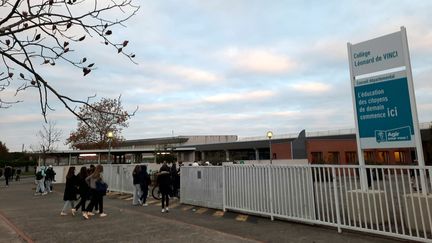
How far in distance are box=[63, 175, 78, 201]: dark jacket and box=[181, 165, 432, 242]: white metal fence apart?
526cm

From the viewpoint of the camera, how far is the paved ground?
836cm

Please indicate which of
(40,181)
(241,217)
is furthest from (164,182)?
(40,181)

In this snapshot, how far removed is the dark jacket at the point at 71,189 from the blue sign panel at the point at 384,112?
9.62m

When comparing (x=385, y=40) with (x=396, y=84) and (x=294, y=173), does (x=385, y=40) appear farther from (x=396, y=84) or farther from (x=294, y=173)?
(x=294, y=173)

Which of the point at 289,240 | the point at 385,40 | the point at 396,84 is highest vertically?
the point at 385,40

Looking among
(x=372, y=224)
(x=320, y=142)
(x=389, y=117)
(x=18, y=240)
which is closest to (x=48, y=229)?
(x=18, y=240)

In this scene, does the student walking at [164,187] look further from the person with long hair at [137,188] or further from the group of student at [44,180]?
the group of student at [44,180]

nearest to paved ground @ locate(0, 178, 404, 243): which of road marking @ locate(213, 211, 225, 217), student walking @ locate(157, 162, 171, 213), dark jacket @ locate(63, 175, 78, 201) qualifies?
road marking @ locate(213, 211, 225, 217)

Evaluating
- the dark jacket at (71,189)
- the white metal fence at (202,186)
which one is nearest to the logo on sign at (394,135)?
the white metal fence at (202,186)

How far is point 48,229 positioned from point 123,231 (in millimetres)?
2246

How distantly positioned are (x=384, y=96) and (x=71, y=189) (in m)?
10.5

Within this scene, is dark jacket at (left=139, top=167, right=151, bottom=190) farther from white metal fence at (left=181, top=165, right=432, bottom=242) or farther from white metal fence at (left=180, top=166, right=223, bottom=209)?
white metal fence at (left=181, top=165, right=432, bottom=242)

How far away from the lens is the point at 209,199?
13.6 metres

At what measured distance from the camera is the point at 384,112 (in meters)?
9.48
